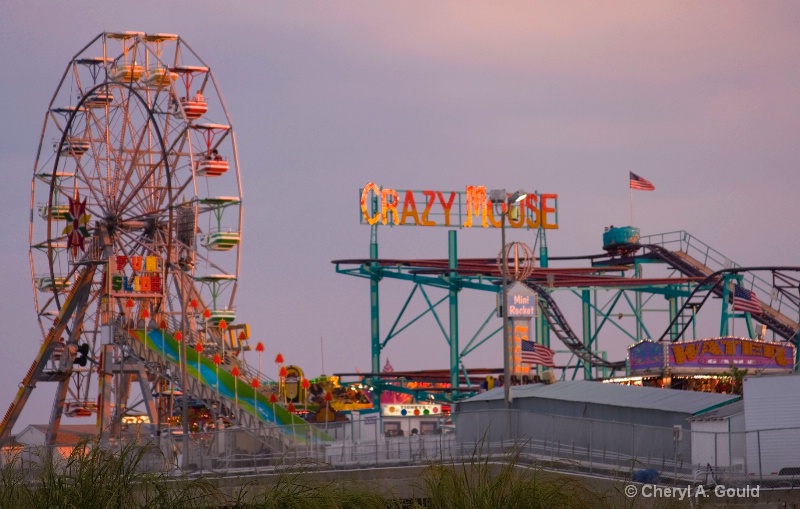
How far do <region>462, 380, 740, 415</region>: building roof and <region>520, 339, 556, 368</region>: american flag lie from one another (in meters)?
8.19

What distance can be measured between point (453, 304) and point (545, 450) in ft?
115

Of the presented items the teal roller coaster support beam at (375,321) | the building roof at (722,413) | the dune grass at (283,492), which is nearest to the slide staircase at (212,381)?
the teal roller coaster support beam at (375,321)

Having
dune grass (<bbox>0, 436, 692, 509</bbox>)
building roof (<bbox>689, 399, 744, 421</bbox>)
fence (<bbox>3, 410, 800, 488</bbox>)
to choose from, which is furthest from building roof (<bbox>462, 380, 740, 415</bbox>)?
dune grass (<bbox>0, 436, 692, 509</bbox>)

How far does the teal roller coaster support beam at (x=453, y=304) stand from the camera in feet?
225

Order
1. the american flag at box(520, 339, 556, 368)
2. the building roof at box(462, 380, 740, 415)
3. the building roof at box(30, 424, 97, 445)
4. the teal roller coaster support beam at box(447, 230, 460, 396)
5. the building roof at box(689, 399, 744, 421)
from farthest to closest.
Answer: the building roof at box(30, 424, 97, 445) < the teal roller coaster support beam at box(447, 230, 460, 396) < the american flag at box(520, 339, 556, 368) < the building roof at box(462, 380, 740, 415) < the building roof at box(689, 399, 744, 421)

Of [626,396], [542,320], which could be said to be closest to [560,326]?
[542,320]

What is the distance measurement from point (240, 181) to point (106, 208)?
7.01 metres

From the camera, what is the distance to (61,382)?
70.2 meters

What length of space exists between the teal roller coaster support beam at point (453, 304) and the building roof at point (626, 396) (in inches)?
942

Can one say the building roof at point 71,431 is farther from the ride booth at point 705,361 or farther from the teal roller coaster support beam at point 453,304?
the ride booth at point 705,361

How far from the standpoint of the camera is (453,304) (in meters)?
69.7

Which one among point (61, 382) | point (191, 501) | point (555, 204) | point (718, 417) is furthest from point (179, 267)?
point (191, 501)

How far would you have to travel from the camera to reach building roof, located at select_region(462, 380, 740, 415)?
38.3 meters

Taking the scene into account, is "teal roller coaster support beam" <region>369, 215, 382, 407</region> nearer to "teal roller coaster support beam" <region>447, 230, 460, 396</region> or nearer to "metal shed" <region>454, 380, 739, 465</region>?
"teal roller coaster support beam" <region>447, 230, 460, 396</region>
